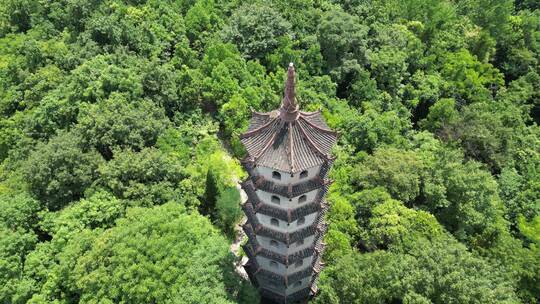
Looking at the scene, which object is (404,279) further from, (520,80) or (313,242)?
(520,80)

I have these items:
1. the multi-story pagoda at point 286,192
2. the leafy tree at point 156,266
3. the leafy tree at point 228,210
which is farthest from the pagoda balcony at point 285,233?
the leafy tree at point 228,210

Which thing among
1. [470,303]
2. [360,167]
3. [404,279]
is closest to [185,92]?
[360,167]

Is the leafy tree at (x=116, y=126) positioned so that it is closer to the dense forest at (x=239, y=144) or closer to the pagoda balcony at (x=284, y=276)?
the dense forest at (x=239, y=144)

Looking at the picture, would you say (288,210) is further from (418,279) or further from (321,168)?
(418,279)

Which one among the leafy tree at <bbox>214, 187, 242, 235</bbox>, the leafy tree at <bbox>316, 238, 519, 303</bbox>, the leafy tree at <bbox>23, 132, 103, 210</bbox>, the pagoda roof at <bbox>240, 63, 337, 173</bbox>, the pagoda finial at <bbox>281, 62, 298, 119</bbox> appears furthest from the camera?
the leafy tree at <bbox>214, 187, 242, 235</bbox>

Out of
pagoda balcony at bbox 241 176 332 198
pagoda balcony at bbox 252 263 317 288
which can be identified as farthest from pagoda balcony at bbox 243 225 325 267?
pagoda balcony at bbox 241 176 332 198

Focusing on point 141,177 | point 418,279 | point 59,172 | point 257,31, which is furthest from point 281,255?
point 257,31

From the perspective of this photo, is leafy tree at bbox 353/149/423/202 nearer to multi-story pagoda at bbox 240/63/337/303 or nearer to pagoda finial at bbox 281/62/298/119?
multi-story pagoda at bbox 240/63/337/303

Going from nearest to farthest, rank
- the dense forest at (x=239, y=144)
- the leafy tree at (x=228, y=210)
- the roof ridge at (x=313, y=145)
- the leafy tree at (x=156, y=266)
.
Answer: the roof ridge at (x=313, y=145) < the leafy tree at (x=156, y=266) < the dense forest at (x=239, y=144) < the leafy tree at (x=228, y=210)
